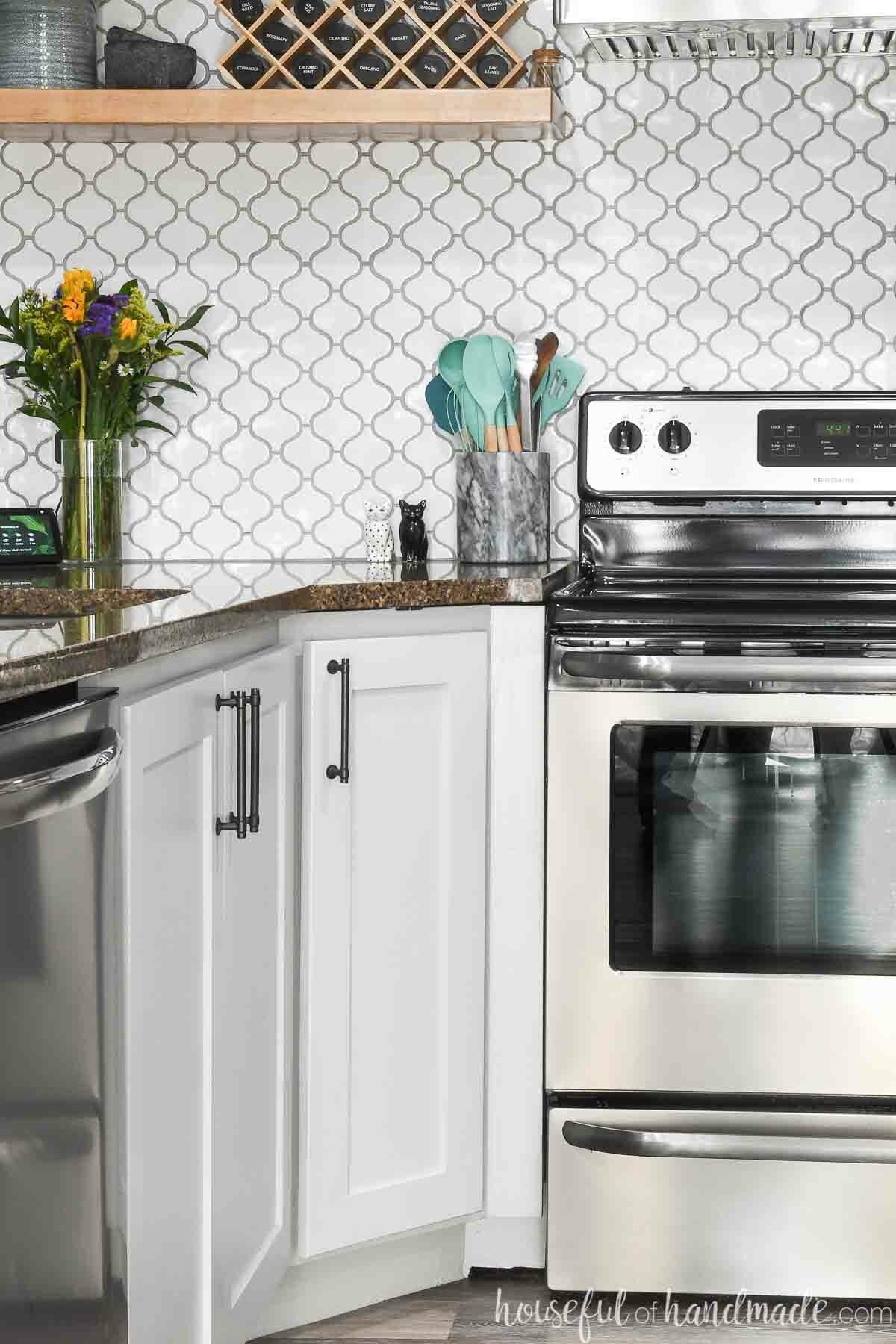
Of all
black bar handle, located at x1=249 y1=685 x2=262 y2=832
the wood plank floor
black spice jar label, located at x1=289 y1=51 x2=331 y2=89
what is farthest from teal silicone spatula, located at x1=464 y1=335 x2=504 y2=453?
the wood plank floor

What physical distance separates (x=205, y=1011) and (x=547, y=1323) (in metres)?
0.85

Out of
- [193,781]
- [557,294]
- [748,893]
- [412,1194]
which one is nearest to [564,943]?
[748,893]

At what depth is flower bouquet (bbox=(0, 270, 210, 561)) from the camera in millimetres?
2355

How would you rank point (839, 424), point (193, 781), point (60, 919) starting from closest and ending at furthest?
point (60, 919)
point (193, 781)
point (839, 424)

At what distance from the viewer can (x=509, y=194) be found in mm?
2562

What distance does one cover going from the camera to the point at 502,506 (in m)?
2.32

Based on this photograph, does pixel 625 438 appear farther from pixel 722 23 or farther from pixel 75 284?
pixel 75 284

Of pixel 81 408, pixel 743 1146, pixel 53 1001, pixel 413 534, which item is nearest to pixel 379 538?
→ pixel 413 534

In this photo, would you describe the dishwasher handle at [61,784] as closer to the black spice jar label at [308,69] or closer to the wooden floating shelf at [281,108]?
the wooden floating shelf at [281,108]

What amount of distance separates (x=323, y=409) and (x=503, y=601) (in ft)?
2.54

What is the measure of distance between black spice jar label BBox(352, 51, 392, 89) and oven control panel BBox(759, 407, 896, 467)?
2.68ft

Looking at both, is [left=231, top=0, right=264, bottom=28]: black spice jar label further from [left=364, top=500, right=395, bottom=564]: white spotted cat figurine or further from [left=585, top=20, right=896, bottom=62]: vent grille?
[left=364, top=500, right=395, bottom=564]: white spotted cat figurine

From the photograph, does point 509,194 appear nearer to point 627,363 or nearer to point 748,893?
point 627,363

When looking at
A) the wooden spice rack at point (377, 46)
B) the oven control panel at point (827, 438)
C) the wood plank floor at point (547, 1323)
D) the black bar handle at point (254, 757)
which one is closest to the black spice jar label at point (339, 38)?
the wooden spice rack at point (377, 46)
